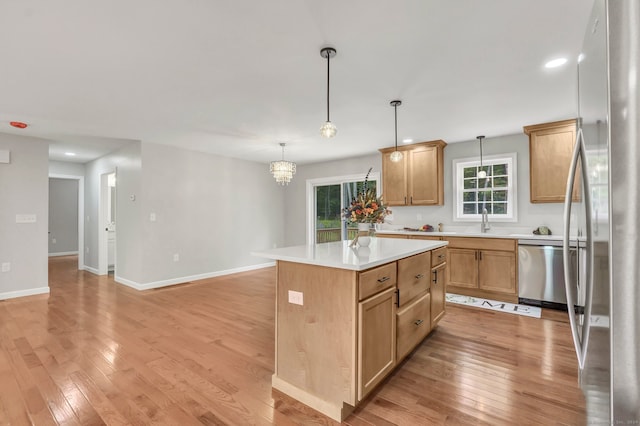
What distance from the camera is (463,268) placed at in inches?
170

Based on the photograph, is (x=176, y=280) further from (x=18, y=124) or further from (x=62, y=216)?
(x=62, y=216)

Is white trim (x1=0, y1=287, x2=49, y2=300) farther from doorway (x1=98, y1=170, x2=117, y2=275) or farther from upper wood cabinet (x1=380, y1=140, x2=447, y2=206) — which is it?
upper wood cabinet (x1=380, y1=140, x2=447, y2=206)

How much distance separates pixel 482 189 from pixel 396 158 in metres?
2.15

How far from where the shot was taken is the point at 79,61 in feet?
7.61

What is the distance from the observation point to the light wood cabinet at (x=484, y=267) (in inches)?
157

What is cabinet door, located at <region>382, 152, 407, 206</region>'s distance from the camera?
518 cm

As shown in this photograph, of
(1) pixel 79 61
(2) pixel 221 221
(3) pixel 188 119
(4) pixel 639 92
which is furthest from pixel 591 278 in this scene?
(2) pixel 221 221

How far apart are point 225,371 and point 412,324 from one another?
1509mm

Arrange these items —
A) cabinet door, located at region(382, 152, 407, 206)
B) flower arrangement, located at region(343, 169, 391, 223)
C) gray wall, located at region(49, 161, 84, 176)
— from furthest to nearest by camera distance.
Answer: gray wall, located at region(49, 161, 84, 176)
cabinet door, located at region(382, 152, 407, 206)
flower arrangement, located at region(343, 169, 391, 223)

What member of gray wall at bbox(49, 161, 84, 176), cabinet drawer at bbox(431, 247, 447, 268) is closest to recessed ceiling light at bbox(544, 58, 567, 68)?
cabinet drawer at bbox(431, 247, 447, 268)

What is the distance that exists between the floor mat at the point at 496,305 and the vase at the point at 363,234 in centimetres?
237

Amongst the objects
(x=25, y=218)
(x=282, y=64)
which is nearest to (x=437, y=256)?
(x=282, y=64)

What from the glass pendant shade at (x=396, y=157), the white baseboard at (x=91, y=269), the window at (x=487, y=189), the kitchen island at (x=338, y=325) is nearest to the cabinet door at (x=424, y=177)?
the window at (x=487, y=189)

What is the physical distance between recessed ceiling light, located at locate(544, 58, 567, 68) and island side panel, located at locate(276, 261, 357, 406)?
7.94 feet
